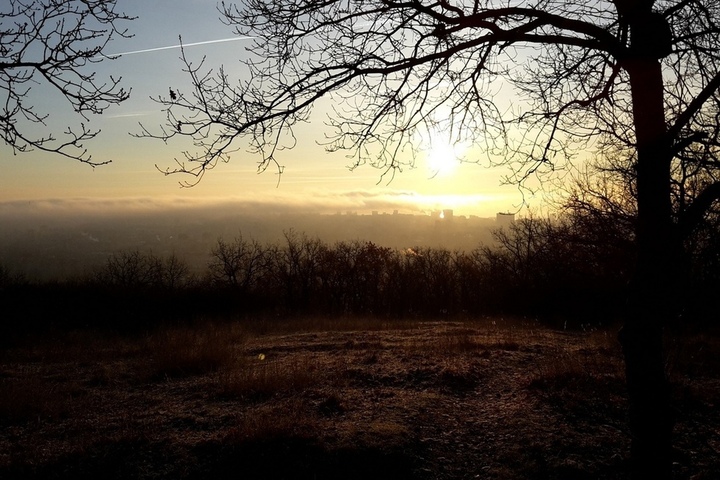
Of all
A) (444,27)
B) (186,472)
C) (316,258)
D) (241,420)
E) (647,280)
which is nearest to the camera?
(647,280)

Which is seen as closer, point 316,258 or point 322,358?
point 322,358

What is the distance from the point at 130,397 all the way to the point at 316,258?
3441cm

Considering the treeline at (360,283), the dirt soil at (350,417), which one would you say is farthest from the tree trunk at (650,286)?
the treeline at (360,283)

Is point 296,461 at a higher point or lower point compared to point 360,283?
higher

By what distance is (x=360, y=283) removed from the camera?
41.2m

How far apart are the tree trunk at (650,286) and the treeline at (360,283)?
13.2m

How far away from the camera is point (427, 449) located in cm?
503

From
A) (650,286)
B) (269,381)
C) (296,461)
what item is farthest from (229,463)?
(650,286)

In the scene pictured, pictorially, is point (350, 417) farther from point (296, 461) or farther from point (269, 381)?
point (269, 381)

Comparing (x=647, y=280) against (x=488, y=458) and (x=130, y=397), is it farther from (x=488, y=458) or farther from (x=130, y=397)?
(x=130, y=397)

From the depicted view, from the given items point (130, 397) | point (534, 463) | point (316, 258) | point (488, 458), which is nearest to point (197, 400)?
point (130, 397)

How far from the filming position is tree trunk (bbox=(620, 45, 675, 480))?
10.7ft

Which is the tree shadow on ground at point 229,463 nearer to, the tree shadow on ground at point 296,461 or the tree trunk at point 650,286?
the tree shadow on ground at point 296,461

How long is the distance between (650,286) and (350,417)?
A: 391 centimetres
